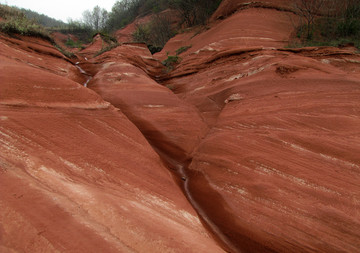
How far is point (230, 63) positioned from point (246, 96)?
230 centimetres

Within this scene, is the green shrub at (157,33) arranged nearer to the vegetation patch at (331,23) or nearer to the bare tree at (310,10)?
the bare tree at (310,10)

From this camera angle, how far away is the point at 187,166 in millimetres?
3266

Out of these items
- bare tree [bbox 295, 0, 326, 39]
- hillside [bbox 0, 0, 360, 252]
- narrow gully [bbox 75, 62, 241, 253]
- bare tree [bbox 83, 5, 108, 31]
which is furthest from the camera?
bare tree [bbox 83, 5, 108, 31]

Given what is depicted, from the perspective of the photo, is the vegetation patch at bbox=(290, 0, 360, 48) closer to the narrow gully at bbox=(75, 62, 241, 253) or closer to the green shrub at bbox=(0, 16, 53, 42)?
the narrow gully at bbox=(75, 62, 241, 253)

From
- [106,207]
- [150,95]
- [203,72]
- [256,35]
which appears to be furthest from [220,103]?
[256,35]

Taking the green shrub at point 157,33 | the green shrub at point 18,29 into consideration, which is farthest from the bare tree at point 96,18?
the green shrub at point 18,29

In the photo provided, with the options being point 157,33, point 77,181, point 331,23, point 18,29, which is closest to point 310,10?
point 331,23

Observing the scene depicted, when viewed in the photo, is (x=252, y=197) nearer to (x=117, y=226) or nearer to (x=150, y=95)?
(x=117, y=226)

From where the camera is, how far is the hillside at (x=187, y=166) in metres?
1.46

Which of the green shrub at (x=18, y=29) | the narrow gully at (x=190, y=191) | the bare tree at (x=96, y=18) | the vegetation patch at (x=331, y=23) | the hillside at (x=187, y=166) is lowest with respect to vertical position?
the narrow gully at (x=190, y=191)

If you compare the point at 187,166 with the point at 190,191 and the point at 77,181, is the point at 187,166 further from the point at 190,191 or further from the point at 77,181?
the point at 77,181

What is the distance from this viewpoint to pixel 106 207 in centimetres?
161

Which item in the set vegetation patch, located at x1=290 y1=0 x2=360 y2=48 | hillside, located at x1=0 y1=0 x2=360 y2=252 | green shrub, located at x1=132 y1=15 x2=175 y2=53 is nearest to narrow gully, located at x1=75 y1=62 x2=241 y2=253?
hillside, located at x1=0 y1=0 x2=360 y2=252

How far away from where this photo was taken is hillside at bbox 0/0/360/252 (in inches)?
57.6
